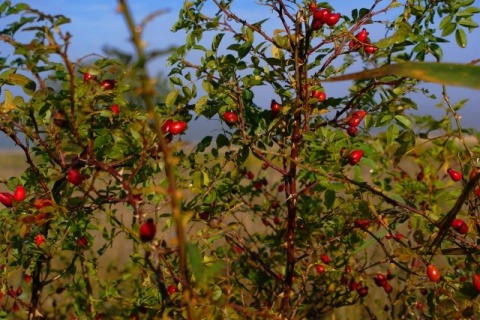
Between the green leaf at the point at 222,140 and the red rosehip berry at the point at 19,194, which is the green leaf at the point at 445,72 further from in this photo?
the red rosehip berry at the point at 19,194

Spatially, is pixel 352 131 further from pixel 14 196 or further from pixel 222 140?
pixel 14 196

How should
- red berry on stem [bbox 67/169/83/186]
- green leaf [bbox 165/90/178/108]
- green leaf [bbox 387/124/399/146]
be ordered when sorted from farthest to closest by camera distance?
green leaf [bbox 387/124/399/146], green leaf [bbox 165/90/178/108], red berry on stem [bbox 67/169/83/186]

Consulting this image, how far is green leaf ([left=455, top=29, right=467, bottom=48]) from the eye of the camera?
1674 millimetres

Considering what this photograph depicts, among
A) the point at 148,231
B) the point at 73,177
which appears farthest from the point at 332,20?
the point at 148,231

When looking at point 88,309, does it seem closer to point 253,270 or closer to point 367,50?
point 253,270

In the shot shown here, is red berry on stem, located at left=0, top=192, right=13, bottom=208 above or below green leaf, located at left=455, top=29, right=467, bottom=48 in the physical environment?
below

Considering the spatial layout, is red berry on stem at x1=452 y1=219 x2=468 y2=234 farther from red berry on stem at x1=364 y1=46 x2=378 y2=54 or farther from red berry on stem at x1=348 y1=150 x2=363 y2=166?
red berry on stem at x1=364 y1=46 x2=378 y2=54

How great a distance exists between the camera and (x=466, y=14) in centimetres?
164

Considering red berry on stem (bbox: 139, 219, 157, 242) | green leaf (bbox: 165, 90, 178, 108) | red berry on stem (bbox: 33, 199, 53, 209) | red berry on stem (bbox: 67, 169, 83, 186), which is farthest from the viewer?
green leaf (bbox: 165, 90, 178, 108)

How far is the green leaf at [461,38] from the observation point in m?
1.67

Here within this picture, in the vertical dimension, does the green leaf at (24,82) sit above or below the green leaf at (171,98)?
above

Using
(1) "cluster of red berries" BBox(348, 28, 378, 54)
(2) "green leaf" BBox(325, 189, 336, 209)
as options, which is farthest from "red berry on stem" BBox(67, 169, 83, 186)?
(1) "cluster of red berries" BBox(348, 28, 378, 54)

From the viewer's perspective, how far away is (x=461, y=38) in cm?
168

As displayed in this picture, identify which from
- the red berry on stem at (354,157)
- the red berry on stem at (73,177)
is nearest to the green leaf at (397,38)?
the red berry on stem at (354,157)
